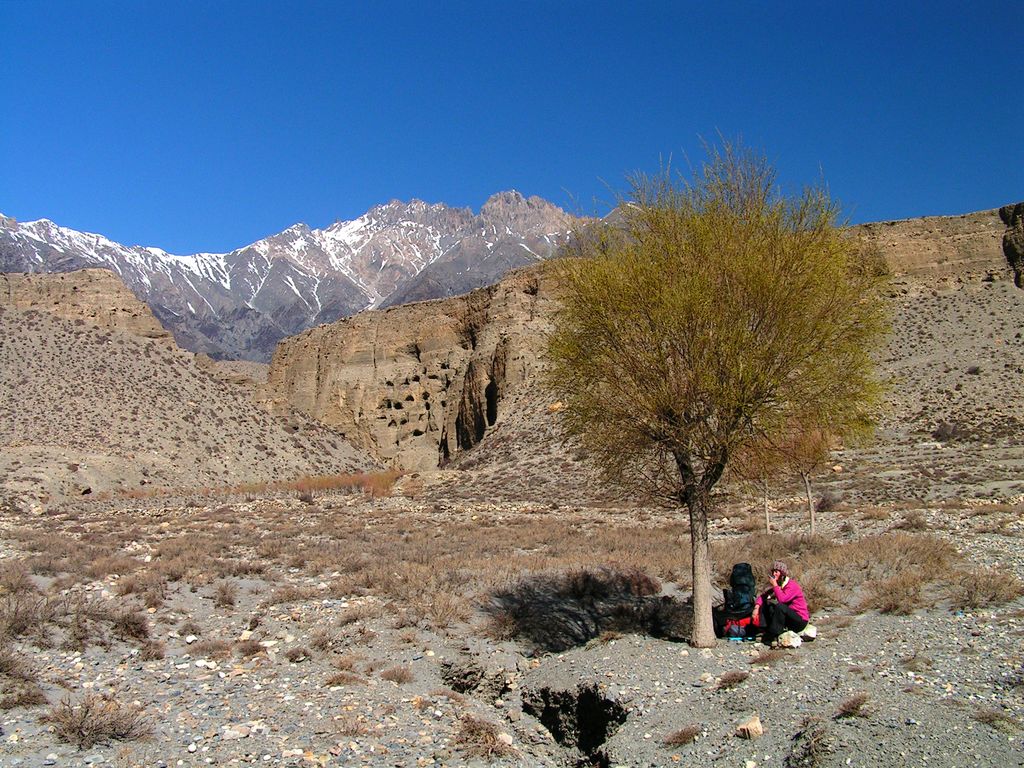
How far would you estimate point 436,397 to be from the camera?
58.9 m

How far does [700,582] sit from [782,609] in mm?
1090

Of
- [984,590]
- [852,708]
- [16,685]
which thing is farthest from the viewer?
[984,590]

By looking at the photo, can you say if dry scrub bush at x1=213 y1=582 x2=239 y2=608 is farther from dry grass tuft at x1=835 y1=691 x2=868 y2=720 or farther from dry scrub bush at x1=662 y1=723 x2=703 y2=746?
dry grass tuft at x1=835 y1=691 x2=868 y2=720

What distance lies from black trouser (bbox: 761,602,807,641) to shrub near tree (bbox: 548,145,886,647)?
0.82 metres

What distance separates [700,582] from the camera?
9.51 metres

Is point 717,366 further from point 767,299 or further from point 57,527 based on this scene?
point 57,527

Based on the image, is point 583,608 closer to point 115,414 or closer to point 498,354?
point 115,414

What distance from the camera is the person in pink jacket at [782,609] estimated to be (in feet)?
30.6

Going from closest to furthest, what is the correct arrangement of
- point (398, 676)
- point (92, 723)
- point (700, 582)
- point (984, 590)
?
point (92, 723)
point (398, 676)
point (700, 582)
point (984, 590)

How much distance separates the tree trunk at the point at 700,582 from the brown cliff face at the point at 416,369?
136ft

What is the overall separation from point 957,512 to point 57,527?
84.8 ft

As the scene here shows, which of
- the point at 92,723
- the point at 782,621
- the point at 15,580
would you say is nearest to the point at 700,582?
the point at 782,621

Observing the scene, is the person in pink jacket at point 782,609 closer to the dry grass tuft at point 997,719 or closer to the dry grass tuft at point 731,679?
the dry grass tuft at point 731,679

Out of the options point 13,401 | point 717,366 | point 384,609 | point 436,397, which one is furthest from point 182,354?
point 717,366
